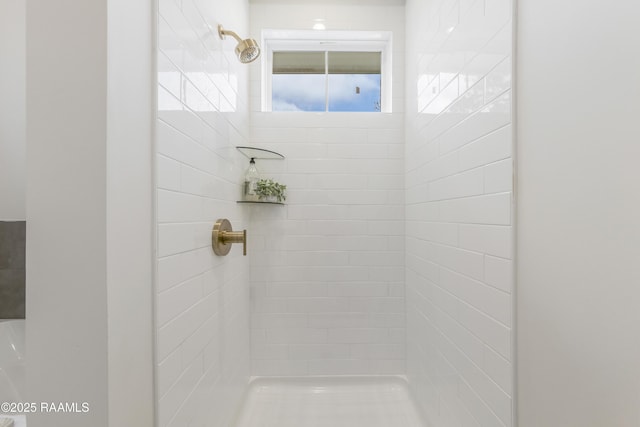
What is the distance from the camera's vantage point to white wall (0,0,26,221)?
743 mm

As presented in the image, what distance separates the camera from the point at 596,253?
541mm

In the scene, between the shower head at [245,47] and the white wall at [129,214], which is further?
the shower head at [245,47]

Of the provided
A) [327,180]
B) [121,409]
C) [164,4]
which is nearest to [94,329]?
[121,409]

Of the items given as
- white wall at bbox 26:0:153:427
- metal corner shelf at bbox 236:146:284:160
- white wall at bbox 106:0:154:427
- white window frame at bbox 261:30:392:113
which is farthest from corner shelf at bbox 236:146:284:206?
white wall at bbox 26:0:153:427

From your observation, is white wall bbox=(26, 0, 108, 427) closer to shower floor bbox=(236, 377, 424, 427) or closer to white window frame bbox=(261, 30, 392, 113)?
shower floor bbox=(236, 377, 424, 427)

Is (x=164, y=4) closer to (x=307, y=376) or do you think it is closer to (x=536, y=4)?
(x=536, y=4)

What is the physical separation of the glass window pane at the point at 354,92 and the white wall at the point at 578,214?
3.93 ft

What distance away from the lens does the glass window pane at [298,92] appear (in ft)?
6.27

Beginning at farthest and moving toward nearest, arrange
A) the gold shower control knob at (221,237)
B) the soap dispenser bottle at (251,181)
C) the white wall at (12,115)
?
the soap dispenser bottle at (251,181) < the gold shower control knob at (221,237) < the white wall at (12,115)

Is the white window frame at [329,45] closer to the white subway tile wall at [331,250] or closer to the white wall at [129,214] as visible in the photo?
the white subway tile wall at [331,250]

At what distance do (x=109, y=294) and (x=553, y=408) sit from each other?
947 millimetres

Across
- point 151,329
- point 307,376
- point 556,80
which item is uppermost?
point 556,80

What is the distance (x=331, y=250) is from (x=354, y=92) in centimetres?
103

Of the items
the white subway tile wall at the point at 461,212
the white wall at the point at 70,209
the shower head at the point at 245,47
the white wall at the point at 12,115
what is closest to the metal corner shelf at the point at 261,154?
the shower head at the point at 245,47
